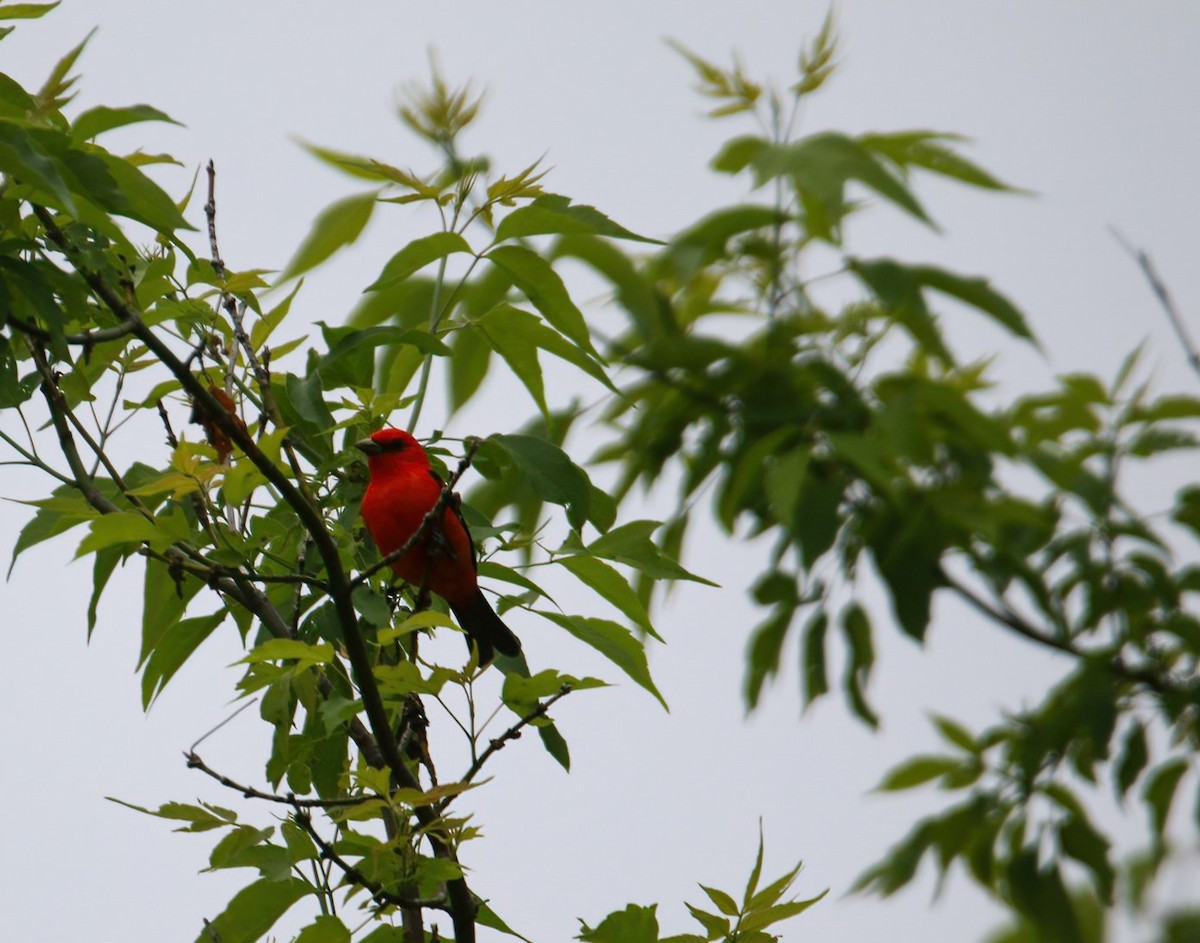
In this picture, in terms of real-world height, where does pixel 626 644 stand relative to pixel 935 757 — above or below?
above

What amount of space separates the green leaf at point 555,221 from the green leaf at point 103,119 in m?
0.70

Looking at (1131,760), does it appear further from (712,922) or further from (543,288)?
(543,288)

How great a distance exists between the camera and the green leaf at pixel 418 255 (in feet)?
8.60

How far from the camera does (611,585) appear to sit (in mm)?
2742

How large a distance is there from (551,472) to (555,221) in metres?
0.49

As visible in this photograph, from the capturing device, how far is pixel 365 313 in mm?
2816

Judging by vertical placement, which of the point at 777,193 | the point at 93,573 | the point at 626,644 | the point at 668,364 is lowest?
the point at 626,644

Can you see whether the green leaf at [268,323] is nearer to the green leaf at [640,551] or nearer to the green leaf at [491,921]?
Result: the green leaf at [640,551]

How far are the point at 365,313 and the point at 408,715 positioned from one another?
85cm

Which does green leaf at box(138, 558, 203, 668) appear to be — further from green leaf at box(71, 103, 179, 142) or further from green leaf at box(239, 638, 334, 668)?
green leaf at box(71, 103, 179, 142)

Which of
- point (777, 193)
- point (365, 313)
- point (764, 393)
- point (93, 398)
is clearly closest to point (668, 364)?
point (764, 393)

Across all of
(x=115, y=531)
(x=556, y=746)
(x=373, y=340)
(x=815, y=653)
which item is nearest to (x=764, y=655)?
(x=815, y=653)

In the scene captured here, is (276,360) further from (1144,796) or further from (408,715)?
(1144,796)

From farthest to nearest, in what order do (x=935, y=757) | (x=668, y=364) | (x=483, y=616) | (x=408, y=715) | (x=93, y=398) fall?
Answer: (x=483, y=616) < (x=935, y=757) < (x=93, y=398) < (x=408, y=715) < (x=668, y=364)
